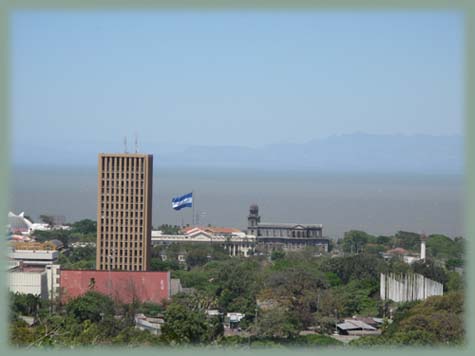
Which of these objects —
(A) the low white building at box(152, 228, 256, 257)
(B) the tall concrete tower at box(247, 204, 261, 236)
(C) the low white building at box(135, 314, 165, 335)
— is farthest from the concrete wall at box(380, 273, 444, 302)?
(B) the tall concrete tower at box(247, 204, 261, 236)

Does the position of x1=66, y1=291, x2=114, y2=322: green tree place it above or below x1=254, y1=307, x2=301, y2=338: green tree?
above

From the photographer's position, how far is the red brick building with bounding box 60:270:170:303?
27.6 feet

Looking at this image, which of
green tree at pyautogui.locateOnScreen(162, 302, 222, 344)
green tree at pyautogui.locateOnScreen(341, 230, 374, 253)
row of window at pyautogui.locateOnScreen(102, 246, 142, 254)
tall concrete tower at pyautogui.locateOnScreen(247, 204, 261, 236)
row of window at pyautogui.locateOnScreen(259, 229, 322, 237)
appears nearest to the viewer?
green tree at pyautogui.locateOnScreen(162, 302, 222, 344)

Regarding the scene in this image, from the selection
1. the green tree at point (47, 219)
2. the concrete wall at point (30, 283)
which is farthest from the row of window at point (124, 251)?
the green tree at point (47, 219)

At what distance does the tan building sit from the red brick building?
1767mm

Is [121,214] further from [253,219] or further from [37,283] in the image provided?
[253,219]

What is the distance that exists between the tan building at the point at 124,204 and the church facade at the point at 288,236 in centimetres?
589

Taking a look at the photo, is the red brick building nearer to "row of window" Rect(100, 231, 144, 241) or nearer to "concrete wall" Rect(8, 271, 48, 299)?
"concrete wall" Rect(8, 271, 48, 299)

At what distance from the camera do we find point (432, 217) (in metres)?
16.8

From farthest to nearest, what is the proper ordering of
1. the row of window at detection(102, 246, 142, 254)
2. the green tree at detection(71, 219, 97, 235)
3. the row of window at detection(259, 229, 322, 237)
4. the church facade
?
the row of window at detection(259, 229, 322, 237) → the church facade → the green tree at detection(71, 219, 97, 235) → the row of window at detection(102, 246, 142, 254)

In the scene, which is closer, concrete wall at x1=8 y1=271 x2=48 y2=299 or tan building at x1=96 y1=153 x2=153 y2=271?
concrete wall at x1=8 y1=271 x2=48 y2=299

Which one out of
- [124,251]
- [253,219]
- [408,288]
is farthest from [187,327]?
[253,219]

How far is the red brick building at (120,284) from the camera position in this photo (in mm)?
8398

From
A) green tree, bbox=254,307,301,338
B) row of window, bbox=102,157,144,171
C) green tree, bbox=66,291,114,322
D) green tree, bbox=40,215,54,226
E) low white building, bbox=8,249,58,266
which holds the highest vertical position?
row of window, bbox=102,157,144,171
